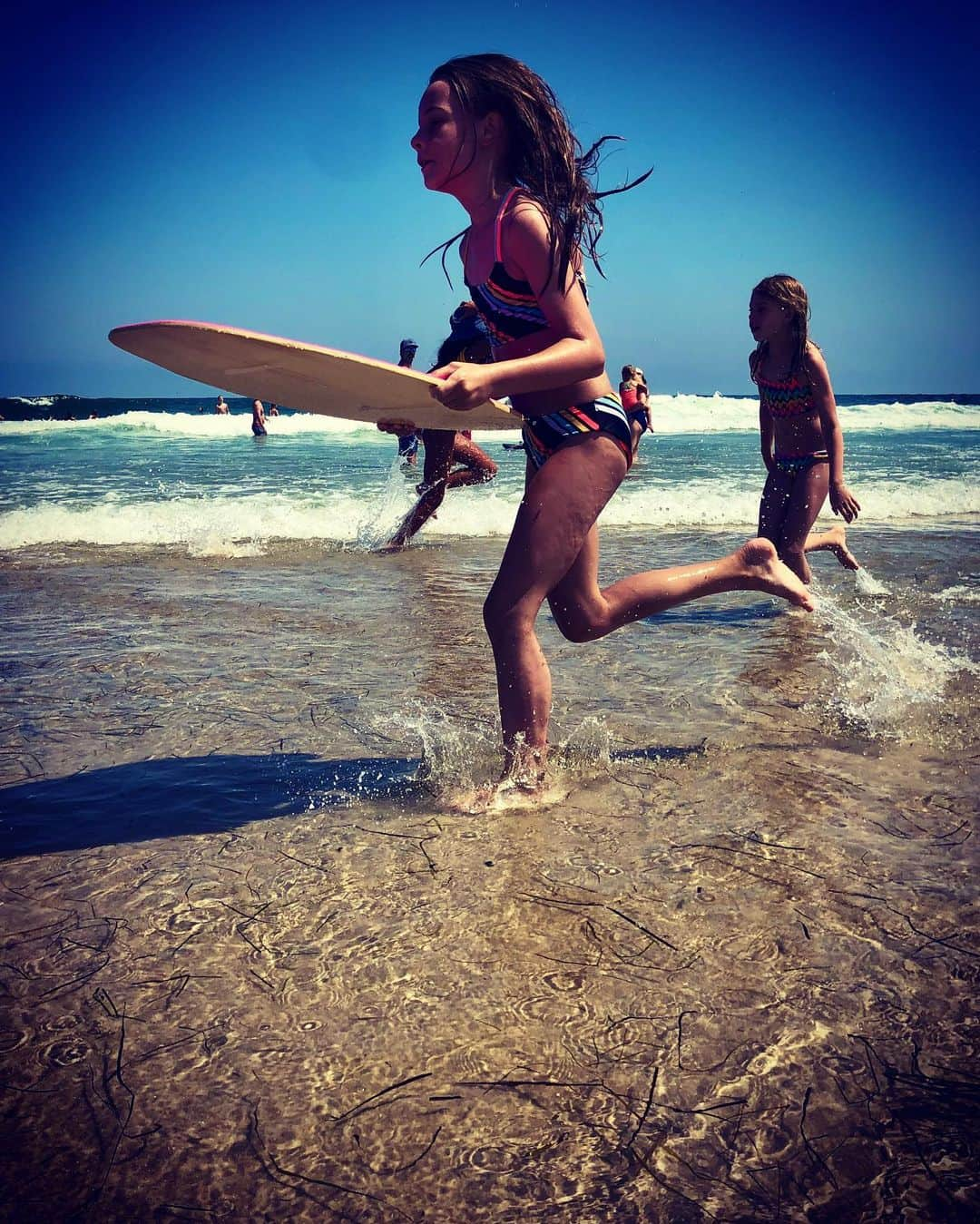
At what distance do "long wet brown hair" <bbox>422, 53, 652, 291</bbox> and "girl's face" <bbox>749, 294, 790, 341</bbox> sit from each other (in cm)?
311

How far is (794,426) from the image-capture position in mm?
5637

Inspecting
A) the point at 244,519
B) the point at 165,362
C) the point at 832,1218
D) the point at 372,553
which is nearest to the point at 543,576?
the point at 165,362

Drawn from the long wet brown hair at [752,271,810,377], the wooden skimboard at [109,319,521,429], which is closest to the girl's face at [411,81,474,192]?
the wooden skimboard at [109,319,521,429]

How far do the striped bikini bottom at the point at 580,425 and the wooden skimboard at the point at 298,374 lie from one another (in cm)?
18

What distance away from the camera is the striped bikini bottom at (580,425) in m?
2.70

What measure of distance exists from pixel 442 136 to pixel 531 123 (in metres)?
0.26

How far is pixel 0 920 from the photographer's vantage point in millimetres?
2070

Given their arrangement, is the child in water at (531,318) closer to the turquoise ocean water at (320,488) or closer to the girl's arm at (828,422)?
the girl's arm at (828,422)

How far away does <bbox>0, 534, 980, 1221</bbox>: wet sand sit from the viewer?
139cm

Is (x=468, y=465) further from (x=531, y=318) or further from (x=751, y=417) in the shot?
(x=751, y=417)

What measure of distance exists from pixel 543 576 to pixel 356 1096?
154 centimetres

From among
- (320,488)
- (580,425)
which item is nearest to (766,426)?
(580,425)

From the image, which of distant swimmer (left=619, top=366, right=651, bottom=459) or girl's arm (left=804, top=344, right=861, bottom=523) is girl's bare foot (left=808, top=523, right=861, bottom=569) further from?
distant swimmer (left=619, top=366, right=651, bottom=459)

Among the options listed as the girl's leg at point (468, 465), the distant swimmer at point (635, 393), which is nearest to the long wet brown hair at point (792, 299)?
the girl's leg at point (468, 465)
